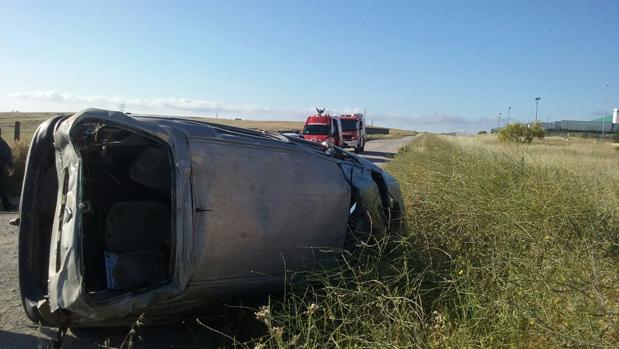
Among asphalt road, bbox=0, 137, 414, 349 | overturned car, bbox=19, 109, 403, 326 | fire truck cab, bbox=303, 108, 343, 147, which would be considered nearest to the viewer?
overturned car, bbox=19, 109, 403, 326

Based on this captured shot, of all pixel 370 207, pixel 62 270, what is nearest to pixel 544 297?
pixel 370 207

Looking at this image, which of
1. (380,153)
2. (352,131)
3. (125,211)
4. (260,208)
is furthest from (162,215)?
(380,153)

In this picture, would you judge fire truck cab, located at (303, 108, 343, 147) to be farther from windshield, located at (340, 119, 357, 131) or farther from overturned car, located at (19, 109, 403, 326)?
overturned car, located at (19, 109, 403, 326)

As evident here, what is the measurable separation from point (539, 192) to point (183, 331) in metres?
4.08

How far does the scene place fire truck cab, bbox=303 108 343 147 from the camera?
28.2m

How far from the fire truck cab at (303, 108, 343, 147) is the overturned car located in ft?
76.9

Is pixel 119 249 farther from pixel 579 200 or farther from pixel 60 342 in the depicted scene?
pixel 579 200

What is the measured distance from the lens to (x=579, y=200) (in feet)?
19.6

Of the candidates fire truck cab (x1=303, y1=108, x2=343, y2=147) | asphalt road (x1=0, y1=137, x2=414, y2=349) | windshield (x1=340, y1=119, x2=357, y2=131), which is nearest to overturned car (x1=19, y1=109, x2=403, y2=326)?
asphalt road (x1=0, y1=137, x2=414, y2=349)

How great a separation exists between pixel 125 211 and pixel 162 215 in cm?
30

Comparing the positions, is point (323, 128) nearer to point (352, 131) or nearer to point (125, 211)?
point (352, 131)

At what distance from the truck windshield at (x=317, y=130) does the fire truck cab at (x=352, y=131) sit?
8.55 feet

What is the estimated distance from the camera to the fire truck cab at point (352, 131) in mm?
31656

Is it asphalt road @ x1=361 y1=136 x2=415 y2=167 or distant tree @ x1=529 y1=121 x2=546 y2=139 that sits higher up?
distant tree @ x1=529 y1=121 x2=546 y2=139
